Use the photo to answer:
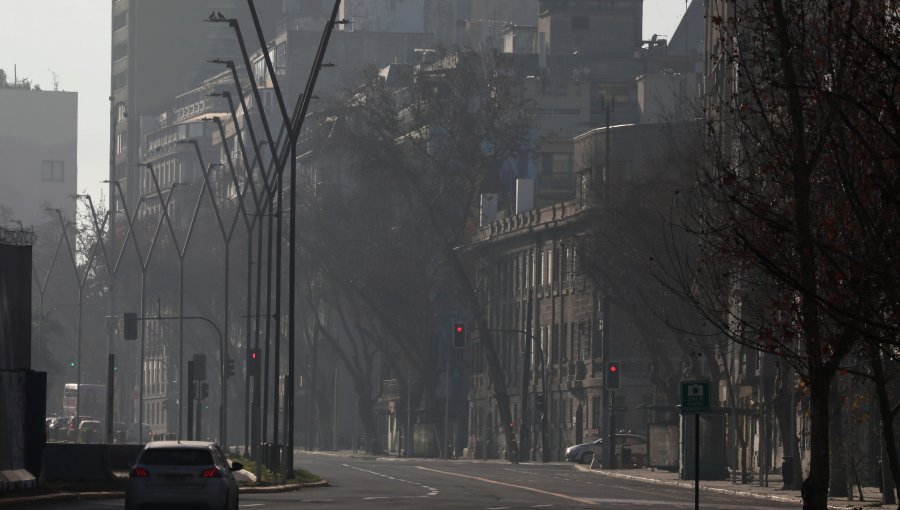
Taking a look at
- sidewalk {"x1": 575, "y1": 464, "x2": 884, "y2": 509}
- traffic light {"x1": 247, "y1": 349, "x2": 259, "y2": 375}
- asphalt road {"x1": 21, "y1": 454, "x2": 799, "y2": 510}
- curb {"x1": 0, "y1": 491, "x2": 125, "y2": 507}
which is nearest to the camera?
curb {"x1": 0, "y1": 491, "x2": 125, "y2": 507}

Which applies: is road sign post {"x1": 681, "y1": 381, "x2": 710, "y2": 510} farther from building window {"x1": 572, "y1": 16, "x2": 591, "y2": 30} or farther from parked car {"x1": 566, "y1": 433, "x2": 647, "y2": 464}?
building window {"x1": 572, "y1": 16, "x2": 591, "y2": 30}

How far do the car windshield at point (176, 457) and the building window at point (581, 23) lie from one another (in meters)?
109

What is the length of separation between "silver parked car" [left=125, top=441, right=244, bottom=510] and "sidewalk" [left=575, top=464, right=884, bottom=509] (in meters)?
17.3

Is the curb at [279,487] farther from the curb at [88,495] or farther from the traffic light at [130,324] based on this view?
the traffic light at [130,324]

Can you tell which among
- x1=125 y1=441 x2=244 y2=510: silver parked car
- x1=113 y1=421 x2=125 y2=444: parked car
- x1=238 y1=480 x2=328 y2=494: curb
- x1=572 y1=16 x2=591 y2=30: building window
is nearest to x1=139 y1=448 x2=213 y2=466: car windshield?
x1=125 y1=441 x2=244 y2=510: silver parked car

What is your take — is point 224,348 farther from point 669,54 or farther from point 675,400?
point 669,54

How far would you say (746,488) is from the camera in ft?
202

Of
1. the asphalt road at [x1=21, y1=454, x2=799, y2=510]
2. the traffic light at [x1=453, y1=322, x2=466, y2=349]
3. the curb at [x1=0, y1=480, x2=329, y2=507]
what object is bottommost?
the asphalt road at [x1=21, y1=454, x2=799, y2=510]

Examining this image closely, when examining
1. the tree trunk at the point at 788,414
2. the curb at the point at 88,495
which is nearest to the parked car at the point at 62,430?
the tree trunk at the point at 788,414

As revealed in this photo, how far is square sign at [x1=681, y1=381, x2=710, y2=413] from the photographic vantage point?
3734 cm

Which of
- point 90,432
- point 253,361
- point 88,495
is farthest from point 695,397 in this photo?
point 90,432

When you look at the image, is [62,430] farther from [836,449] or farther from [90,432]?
[836,449]

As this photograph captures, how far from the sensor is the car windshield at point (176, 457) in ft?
111

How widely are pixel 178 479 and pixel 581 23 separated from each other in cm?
11069
